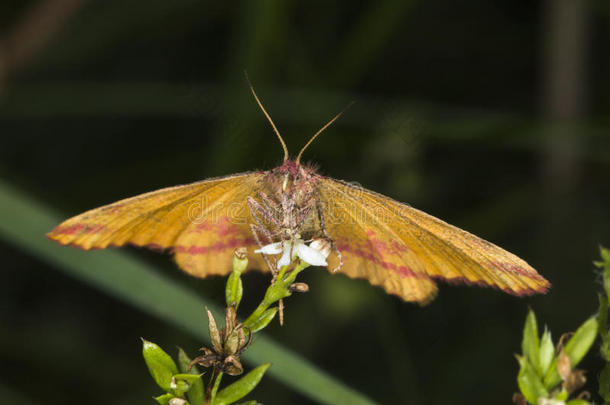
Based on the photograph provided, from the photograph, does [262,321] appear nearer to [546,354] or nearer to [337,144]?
[546,354]

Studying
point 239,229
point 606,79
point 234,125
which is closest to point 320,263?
point 239,229

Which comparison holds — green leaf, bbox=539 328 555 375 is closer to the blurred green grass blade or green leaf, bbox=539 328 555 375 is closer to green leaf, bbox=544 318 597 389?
green leaf, bbox=544 318 597 389

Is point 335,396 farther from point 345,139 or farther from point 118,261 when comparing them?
point 345,139

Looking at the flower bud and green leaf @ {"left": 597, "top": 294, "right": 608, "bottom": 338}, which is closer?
green leaf @ {"left": 597, "top": 294, "right": 608, "bottom": 338}

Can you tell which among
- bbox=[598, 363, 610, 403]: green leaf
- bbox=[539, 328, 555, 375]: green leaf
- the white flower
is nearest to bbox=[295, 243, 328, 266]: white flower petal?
the white flower

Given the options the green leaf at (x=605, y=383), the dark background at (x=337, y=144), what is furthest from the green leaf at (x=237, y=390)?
the dark background at (x=337, y=144)

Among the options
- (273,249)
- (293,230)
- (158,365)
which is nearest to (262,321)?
(158,365)
